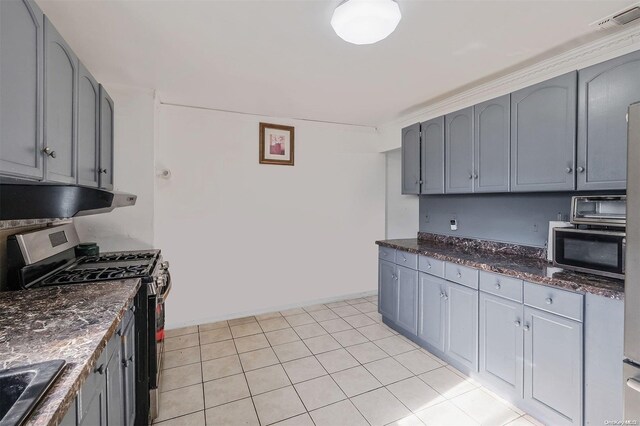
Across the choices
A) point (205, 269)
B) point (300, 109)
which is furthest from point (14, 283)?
point (300, 109)

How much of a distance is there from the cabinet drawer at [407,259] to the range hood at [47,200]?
2.32 meters

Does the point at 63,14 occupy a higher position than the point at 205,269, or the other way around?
the point at 63,14

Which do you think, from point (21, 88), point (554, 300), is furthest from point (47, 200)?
point (554, 300)

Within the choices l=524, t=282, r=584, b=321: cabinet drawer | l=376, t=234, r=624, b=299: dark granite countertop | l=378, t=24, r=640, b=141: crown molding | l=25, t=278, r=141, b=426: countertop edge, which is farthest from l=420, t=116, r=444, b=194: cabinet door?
l=25, t=278, r=141, b=426: countertop edge

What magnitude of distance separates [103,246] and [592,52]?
3999 millimetres

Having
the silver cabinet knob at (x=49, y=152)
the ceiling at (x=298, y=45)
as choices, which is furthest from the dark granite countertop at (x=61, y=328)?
the ceiling at (x=298, y=45)

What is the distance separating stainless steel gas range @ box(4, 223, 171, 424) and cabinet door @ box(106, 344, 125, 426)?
1.12ft

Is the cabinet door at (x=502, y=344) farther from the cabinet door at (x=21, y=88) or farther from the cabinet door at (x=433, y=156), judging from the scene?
the cabinet door at (x=21, y=88)

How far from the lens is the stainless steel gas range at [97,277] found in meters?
1.56

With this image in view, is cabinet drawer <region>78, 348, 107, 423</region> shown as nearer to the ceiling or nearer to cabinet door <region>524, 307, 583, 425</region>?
the ceiling

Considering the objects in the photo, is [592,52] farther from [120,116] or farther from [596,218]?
[120,116]

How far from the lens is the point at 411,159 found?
3.16 m

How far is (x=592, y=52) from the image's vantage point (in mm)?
1961

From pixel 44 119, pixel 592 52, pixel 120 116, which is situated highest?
pixel 592 52
